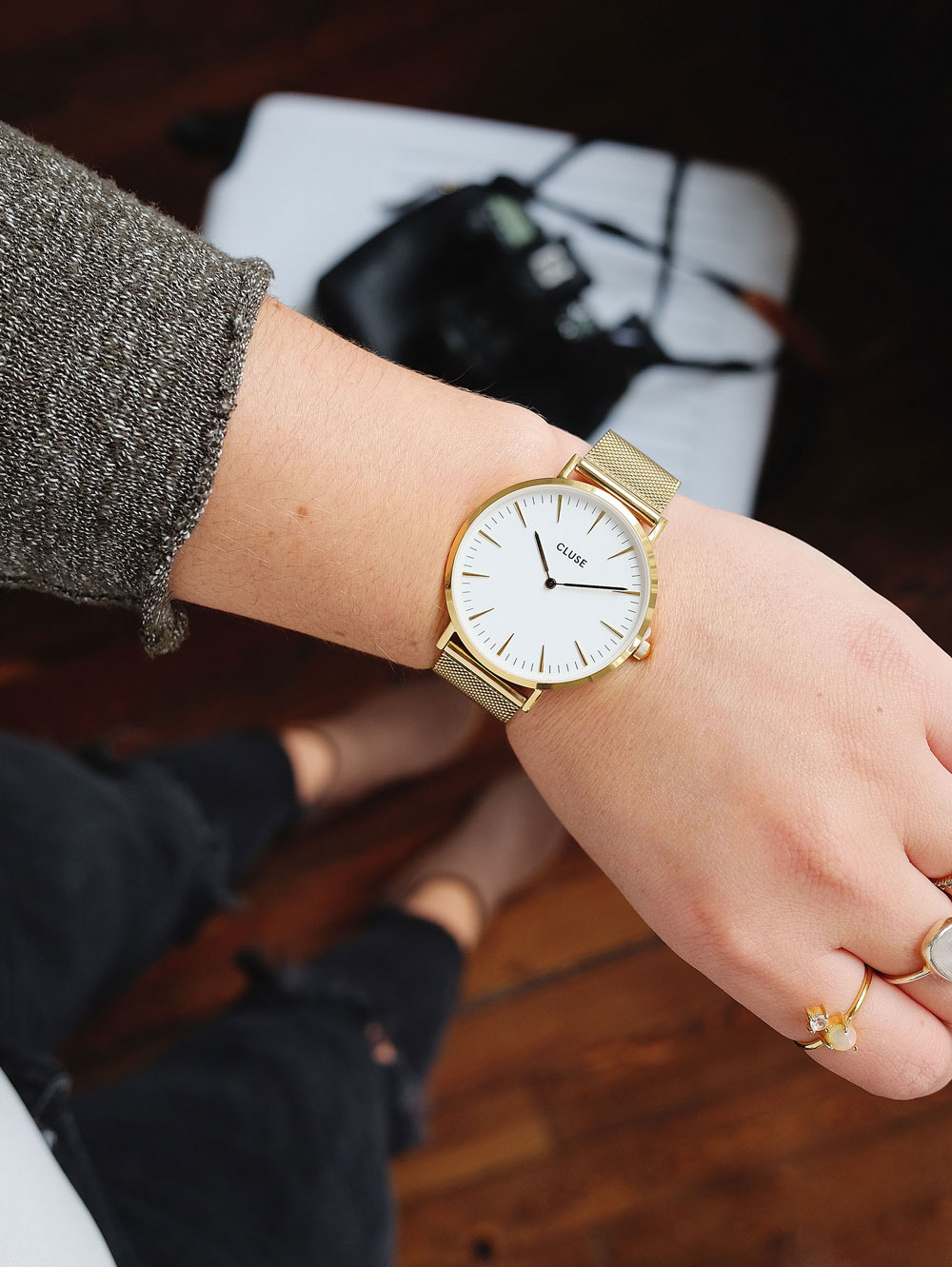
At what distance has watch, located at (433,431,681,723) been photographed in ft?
2.21

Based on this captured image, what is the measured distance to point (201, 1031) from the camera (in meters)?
1.19

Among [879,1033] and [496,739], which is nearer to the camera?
[879,1033]

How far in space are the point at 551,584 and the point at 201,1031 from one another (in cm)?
89

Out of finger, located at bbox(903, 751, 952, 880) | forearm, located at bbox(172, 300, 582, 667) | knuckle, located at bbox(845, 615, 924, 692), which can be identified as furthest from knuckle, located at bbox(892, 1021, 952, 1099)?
forearm, located at bbox(172, 300, 582, 667)

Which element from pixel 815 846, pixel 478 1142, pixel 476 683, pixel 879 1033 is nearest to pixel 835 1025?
pixel 879 1033

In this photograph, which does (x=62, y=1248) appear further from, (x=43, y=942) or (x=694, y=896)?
(x=694, y=896)

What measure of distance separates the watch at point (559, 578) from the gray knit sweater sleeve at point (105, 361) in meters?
0.22

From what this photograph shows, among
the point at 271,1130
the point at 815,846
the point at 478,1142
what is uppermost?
the point at 815,846

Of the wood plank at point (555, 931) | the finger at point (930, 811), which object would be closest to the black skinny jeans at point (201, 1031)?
the wood plank at point (555, 931)

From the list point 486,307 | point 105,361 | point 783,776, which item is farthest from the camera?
point 486,307

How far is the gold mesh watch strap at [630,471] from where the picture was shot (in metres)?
0.69

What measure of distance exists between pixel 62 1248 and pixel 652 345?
0.99 meters

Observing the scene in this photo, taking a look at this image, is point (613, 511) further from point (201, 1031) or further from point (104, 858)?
point (201, 1031)

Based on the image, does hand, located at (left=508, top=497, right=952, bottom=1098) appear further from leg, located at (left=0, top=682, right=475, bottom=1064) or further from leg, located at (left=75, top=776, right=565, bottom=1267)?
leg, located at (left=0, top=682, right=475, bottom=1064)
